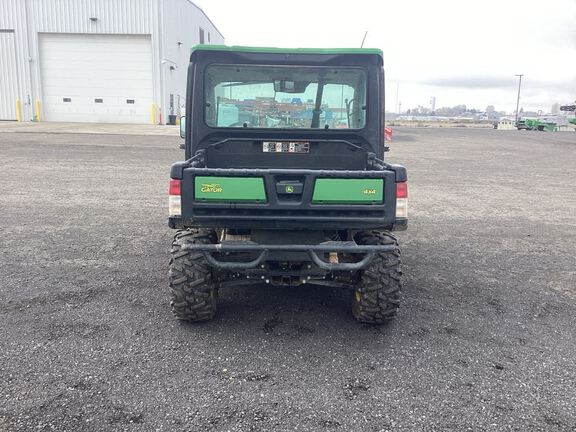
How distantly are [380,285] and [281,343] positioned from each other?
937 millimetres

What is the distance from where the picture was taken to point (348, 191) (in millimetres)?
3850

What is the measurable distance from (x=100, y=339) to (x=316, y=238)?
1899 mm

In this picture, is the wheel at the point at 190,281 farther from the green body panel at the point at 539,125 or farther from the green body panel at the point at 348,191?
the green body panel at the point at 539,125

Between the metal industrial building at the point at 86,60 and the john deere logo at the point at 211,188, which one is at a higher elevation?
the metal industrial building at the point at 86,60

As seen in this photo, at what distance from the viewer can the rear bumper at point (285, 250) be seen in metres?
3.86

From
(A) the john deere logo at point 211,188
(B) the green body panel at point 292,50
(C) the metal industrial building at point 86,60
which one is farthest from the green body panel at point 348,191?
(C) the metal industrial building at point 86,60

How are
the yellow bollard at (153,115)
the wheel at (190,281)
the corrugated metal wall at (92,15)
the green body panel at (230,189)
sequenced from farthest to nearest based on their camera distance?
the yellow bollard at (153,115) → the corrugated metal wall at (92,15) → the wheel at (190,281) → the green body panel at (230,189)

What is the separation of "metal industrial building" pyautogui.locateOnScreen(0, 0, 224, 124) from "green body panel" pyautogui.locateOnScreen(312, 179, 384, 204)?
32.3 metres

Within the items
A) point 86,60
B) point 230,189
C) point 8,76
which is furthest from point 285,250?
point 8,76

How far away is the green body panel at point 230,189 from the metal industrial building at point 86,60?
105ft

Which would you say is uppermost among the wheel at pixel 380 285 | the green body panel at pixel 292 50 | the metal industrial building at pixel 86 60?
Answer: the metal industrial building at pixel 86 60

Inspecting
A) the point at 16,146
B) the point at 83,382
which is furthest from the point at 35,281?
the point at 16,146

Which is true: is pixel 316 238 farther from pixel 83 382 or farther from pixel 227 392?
pixel 83 382

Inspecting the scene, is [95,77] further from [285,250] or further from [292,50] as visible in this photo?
[285,250]
